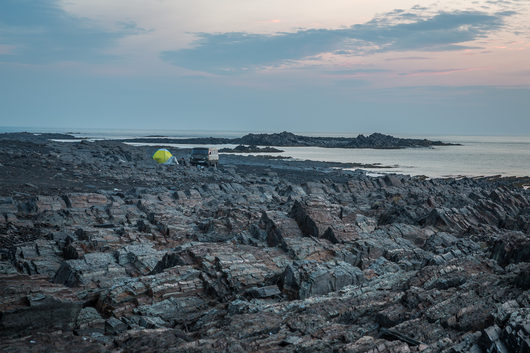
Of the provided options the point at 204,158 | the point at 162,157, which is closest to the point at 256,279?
the point at 204,158

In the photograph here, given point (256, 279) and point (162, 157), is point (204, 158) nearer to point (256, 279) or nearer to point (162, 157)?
point (162, 157)

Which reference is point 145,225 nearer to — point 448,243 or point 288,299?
point 288,299

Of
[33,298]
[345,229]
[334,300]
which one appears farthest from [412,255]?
[33,298]

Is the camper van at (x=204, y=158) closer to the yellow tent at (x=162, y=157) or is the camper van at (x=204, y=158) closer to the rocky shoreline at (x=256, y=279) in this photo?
the yellow tent at (x=162, y=157)

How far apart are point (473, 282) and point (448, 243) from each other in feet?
32.8

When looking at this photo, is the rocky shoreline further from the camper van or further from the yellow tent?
the yellow tent

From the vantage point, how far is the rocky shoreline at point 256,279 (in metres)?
8.62

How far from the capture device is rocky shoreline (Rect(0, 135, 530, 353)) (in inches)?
340

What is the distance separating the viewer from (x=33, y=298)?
10.8m

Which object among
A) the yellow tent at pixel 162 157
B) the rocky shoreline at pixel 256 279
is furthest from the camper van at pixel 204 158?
the rocky shoreline at pixel 256 279

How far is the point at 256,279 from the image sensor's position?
44.6ft

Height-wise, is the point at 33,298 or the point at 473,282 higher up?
the point at 473,282

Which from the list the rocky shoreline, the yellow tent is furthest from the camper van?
the rocky shoreline

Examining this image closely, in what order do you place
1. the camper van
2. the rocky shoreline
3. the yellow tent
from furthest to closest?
1. the yellow tent
2. the camper van
3. the rocky shoreline
